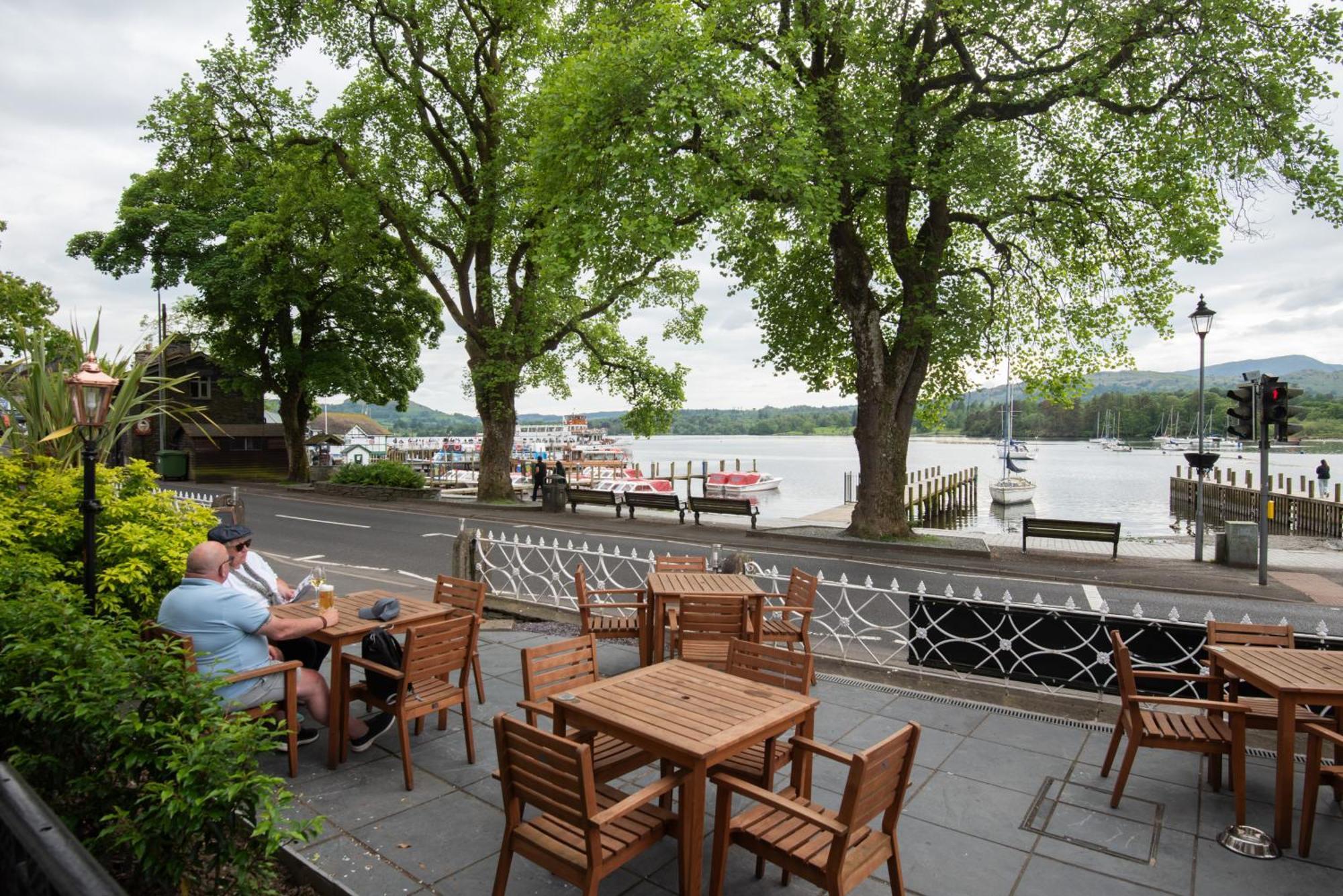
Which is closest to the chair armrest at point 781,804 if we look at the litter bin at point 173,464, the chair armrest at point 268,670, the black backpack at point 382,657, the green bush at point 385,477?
the black backpack at point 382,657

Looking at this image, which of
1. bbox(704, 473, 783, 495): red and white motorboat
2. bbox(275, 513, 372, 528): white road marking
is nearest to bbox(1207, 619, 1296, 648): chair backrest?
bbox(275, 513, 372, 528): white road marking

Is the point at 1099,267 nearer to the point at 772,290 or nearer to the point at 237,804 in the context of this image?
the point at 772,290

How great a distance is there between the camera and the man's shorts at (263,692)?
465 centimetres

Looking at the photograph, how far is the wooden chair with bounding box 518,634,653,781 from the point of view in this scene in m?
4.11

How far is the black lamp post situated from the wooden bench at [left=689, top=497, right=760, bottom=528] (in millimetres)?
16226

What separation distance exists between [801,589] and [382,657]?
3953 mm

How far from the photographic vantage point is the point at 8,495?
6973 mm

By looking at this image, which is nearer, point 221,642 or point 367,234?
point 221,642

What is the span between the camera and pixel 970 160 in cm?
1509

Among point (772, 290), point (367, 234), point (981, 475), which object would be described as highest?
point (367, 234)

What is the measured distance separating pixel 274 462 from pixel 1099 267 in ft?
128

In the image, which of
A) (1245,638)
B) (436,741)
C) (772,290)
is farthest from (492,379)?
(1245,638)

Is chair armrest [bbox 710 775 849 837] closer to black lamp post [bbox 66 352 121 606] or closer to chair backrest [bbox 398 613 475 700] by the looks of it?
chair backrest [bbox 398 613 475 700]

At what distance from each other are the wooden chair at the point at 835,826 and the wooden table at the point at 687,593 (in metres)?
3.01
